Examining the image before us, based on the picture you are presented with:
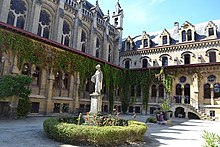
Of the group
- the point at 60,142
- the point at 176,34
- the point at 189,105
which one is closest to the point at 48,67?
the point at 60,142

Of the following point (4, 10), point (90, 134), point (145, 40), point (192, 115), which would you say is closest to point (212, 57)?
point (192, 115)

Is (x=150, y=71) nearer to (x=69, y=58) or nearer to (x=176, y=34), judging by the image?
(x=176, y=34)

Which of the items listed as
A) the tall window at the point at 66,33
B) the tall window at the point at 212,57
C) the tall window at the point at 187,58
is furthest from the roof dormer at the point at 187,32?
the tall window at the point at 66,33

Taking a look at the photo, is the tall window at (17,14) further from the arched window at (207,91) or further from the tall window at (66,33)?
the arched window at (207,91)

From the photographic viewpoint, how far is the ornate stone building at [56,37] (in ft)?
64.0

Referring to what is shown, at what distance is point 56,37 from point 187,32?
73.1 feet

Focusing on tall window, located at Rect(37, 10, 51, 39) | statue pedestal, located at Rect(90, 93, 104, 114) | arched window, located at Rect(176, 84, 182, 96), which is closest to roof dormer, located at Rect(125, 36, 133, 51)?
arched window, located at Rect(176, 84, 182, 96)

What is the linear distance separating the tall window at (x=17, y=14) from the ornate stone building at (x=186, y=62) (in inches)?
783

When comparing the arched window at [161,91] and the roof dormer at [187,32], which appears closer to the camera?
the arched window at [161,91]

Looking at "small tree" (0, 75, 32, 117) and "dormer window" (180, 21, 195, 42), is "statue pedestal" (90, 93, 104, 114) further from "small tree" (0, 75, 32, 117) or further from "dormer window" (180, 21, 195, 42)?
"dormer window" (180, 21, 195, 42)

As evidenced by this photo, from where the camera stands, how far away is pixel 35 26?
24.1 m

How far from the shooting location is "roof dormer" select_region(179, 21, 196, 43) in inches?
→ 1262

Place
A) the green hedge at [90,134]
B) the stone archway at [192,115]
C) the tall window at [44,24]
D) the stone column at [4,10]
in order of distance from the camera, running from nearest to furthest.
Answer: the green hedge at [90,134] < the stone column at [4,10] < the tall window at [44,24] < the stone archway at [192,115]

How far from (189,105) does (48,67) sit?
19707 mm
